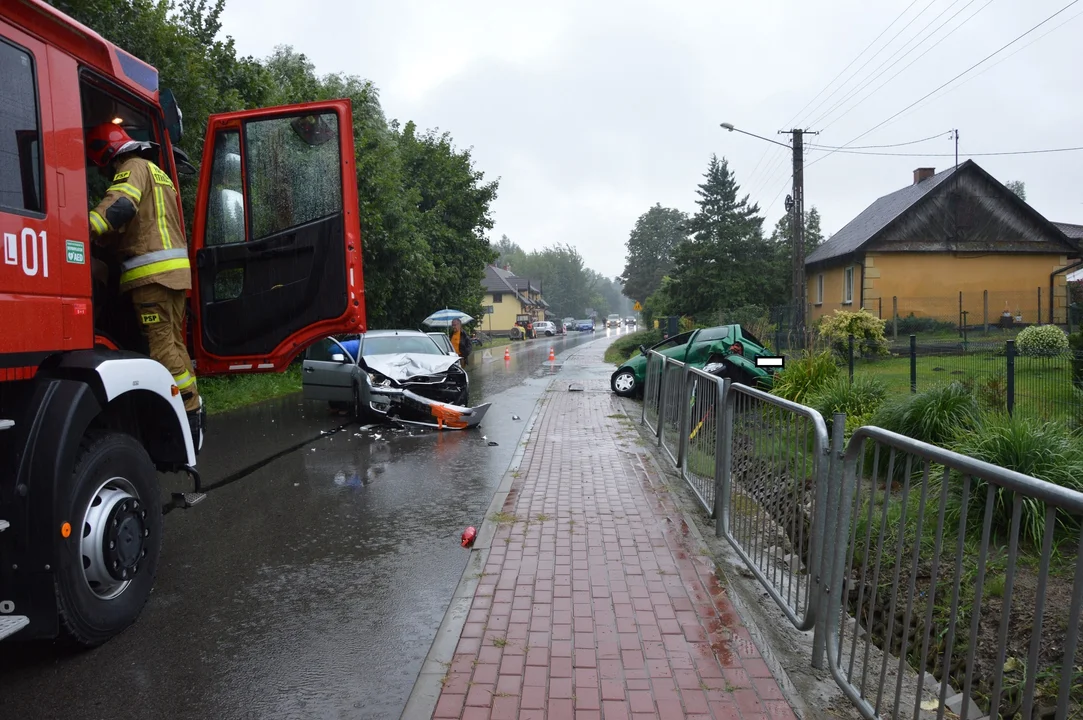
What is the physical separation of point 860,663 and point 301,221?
14.9 feet

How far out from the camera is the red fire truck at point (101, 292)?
11.1 feet

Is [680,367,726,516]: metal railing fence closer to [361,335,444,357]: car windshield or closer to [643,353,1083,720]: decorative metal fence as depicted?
[643,353,1083,720]: decorative metal fence

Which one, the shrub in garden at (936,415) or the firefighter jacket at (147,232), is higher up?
the firefighter jacket at (147,232)

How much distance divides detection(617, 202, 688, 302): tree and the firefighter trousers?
9030cm

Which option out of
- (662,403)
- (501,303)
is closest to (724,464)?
(662,403)

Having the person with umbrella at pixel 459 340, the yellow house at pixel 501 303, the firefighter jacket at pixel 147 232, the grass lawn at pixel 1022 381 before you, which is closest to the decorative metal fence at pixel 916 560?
the grass lawn at pixel 1022 381

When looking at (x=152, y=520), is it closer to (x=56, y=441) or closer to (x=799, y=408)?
(x=56, y=441)

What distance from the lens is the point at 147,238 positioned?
4.56 m

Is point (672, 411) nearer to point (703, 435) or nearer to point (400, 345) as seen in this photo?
point (703, 435)

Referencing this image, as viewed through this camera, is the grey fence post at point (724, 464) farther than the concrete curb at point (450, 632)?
Yes

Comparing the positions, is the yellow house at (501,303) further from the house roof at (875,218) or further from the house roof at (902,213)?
the house roof at (902,213)

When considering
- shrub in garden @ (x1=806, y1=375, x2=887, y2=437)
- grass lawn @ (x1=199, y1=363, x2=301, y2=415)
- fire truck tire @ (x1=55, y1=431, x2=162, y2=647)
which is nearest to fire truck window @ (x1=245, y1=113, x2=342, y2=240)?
fire truck tire @ (x1=55, y1=431, x2=162, y2=647)

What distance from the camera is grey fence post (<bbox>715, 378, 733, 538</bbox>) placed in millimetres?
5637

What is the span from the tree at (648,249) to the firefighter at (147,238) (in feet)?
296
